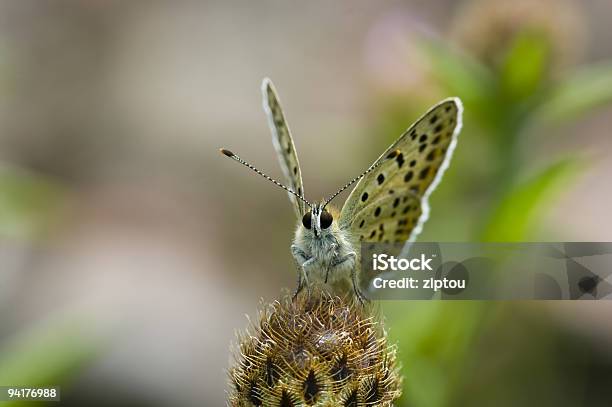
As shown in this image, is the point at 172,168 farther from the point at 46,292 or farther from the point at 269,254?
the point at 46,292

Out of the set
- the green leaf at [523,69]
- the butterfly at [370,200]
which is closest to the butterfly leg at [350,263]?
the butterfly at [370,200]

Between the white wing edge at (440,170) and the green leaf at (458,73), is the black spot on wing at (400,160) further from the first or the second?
the green leaf at (458,73)

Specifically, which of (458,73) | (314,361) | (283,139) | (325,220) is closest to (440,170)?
(325,220)

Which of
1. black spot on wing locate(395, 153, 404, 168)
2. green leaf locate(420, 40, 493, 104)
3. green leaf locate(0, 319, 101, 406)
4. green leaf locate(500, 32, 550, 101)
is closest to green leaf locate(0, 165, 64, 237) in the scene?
green leaf locate(0, 319, 101, 406)

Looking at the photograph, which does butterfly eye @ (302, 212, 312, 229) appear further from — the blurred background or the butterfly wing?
the blurred background

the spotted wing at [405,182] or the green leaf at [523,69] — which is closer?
the spotted wing at [405,182]

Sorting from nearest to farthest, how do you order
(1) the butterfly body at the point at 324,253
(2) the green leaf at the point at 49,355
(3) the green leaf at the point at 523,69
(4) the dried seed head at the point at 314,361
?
(4) the dried seed head at the point at 314,361 < (1) the butterfly body at the point at 324,253 < (2) the green leaf at the point at 49,355 < (3) the green leaf at the point at 523,69

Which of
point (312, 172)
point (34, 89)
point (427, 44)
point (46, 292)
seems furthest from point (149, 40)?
point (427, 44)
